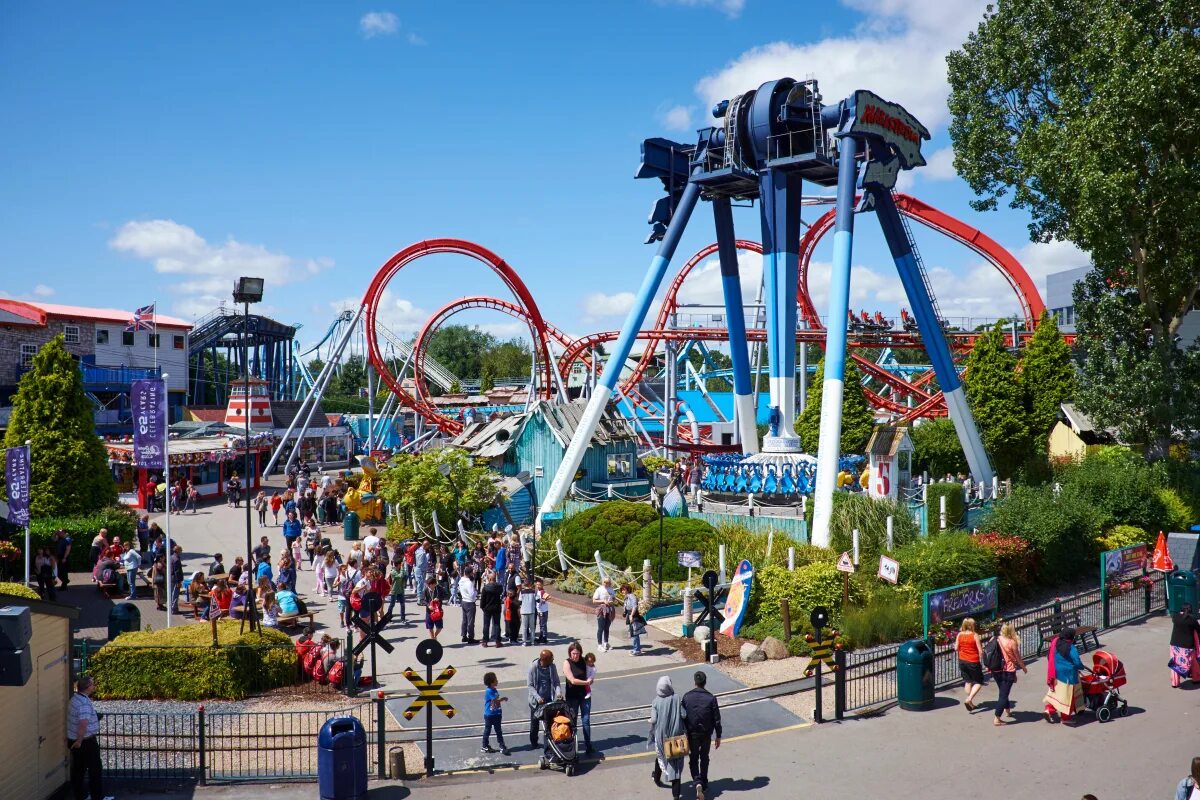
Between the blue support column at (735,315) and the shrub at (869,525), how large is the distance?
24.6 feet

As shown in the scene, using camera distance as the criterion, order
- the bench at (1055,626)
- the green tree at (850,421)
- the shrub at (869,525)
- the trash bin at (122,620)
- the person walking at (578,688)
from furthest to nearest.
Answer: the green tree at (850,421), the shrub at (869,525), the trash bin at (122,620), the bench at (1055,626), the person walking at (578,688)

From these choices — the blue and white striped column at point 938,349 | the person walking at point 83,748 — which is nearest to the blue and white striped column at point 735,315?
the blue and white striped column at point 938,349

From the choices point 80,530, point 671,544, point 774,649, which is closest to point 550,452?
point 671,544

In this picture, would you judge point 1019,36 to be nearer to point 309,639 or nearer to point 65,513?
point 309,639

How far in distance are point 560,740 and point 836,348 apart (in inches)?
518

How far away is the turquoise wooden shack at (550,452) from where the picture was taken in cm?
2780

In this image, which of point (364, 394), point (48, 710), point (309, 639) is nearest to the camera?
point (48, 710)

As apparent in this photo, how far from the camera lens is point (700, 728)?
378 inches

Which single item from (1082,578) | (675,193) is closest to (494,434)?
(675,193)

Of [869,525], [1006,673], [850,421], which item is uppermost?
[850,421]

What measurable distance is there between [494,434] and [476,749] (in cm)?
1834

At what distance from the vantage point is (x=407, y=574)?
65.6 feet

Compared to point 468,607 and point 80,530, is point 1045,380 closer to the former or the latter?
point 468,607

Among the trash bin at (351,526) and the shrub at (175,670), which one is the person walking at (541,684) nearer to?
the shrub at (175,670)
